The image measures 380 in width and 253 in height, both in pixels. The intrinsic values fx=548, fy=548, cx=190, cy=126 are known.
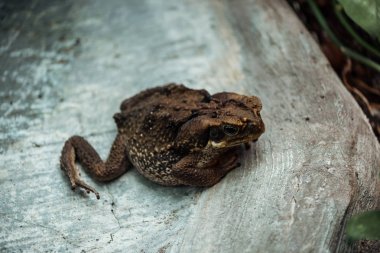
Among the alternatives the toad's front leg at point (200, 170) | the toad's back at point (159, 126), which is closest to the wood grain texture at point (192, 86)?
the toad's front leg at point (200, 170)

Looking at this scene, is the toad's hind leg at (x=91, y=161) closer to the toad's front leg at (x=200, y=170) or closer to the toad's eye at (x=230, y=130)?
the toad's front leg at (x=200, y=170)

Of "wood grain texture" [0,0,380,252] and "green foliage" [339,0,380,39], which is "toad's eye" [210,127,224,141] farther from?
"green foliage" [339,0,380,39]

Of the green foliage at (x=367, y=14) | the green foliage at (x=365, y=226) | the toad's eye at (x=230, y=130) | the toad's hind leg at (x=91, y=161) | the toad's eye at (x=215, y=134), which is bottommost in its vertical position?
the toad's hind leg at (x=91, y=161)

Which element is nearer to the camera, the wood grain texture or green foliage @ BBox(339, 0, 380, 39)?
the wood grain texture

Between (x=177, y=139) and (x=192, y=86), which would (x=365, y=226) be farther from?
(x=192, y=86)

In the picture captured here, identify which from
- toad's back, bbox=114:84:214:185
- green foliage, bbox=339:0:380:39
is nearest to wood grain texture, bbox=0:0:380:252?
toad's back, bbox=114:84:214:185

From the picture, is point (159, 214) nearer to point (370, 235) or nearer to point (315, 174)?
point (315, 174)

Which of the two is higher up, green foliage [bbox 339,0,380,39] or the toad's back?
green foliage [bbox 339,0,380,39]
